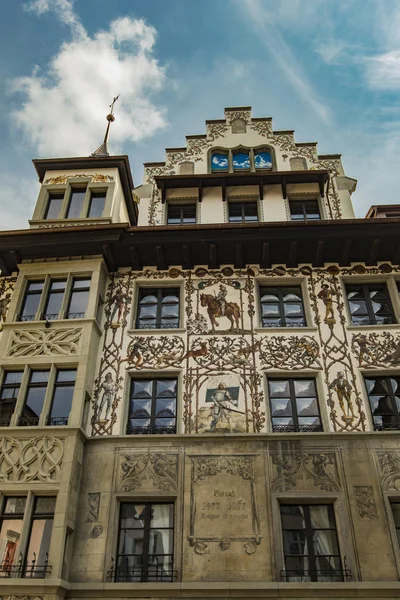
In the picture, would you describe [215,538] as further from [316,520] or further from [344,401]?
[344,401]

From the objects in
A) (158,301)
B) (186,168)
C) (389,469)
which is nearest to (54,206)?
(186,168)

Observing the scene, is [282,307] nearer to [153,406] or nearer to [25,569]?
[153,406]

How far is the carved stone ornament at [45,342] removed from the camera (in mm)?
15000

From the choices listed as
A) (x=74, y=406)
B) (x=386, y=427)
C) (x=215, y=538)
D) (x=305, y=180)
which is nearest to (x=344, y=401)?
(x=386, y=427)

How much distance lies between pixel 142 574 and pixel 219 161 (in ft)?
47.7

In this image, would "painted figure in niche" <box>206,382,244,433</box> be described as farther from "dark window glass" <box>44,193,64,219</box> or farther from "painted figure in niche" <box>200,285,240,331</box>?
"dark window glass" <box>44,193,64,219</box>

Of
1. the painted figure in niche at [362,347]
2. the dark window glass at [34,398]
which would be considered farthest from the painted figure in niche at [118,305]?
the painted figure in niche at [362,347]

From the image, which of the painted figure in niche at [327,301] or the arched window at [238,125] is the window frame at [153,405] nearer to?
the painted figure in niche at [327,301]

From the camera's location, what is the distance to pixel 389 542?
12.1m

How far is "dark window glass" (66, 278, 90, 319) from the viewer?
1596cm

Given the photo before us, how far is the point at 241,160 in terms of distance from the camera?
20688mm

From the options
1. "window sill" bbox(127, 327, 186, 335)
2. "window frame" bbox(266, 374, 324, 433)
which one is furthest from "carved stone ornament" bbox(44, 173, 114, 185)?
"window frame" bbox(266, 374, 324, 433)

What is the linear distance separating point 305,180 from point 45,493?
43.4 feet

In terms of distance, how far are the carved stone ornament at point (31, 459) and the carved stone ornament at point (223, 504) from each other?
3.33m
